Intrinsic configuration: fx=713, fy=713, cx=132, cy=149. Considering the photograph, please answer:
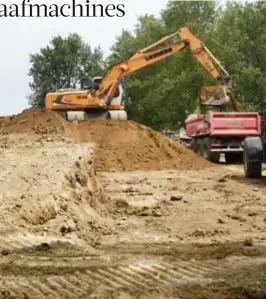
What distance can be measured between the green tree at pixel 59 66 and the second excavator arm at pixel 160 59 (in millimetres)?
38032

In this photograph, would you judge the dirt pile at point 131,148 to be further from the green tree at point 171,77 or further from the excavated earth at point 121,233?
the green tree at point 171,77

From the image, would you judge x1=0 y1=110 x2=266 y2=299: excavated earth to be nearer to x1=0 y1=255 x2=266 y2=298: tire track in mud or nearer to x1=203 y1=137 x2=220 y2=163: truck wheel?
x1=0 y1=255 x2=266 y2=298: tire track in mud

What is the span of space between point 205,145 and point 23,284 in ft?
71.2

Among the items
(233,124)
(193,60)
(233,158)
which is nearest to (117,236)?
(233,124)

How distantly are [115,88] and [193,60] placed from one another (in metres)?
25.6

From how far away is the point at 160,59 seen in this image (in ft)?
91.5

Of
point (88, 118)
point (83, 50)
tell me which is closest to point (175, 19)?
point (83, 50)

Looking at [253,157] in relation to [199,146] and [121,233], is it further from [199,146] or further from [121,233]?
[199,146]

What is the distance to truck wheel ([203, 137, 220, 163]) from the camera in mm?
25841

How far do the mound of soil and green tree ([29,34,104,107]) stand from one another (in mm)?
40100

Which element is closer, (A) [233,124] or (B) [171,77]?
(A) [233,124]

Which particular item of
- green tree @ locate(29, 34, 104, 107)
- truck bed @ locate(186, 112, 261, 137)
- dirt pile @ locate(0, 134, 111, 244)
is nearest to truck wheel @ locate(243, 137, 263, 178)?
dirt pile @ locate(0, 134, 111, 244)

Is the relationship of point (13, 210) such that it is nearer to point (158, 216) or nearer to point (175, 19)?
point (158, 216)

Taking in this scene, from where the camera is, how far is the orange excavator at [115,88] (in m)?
27.2
